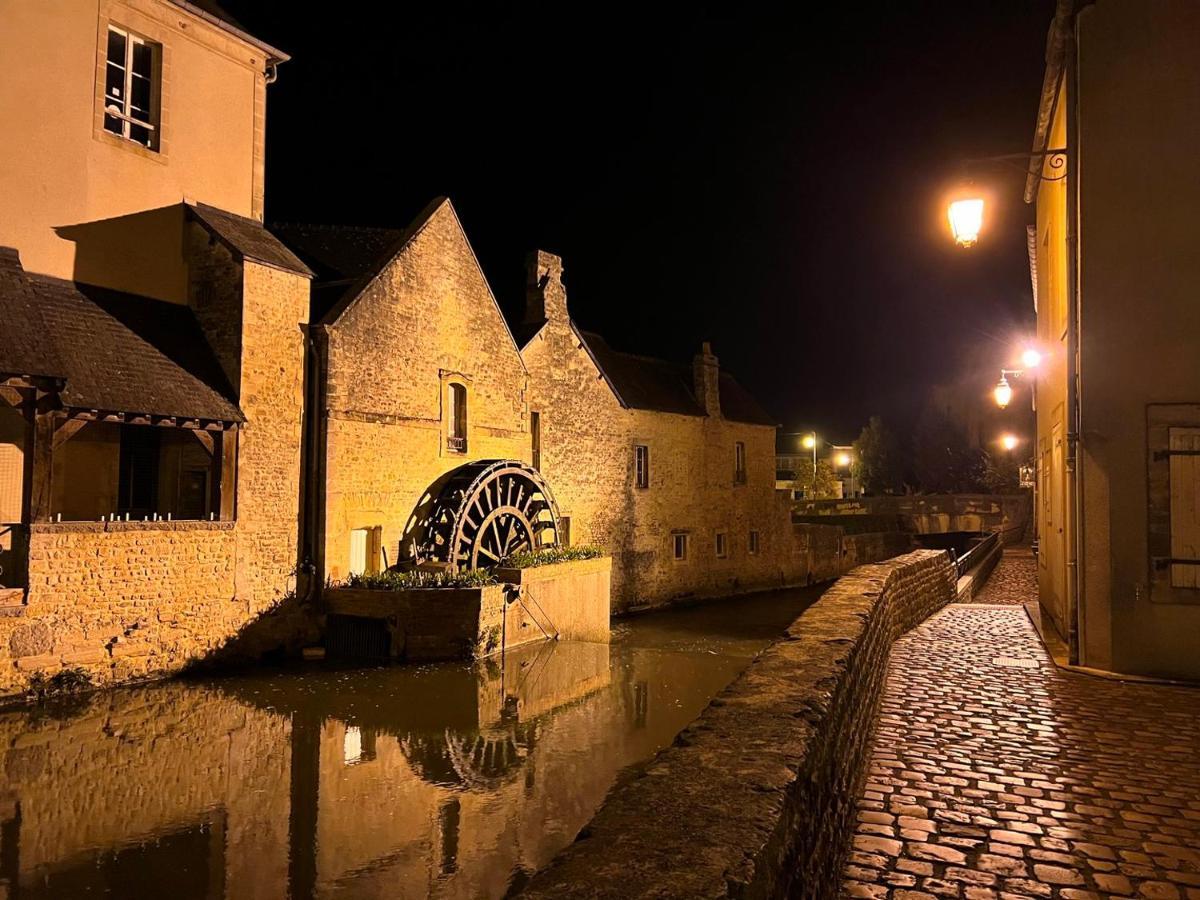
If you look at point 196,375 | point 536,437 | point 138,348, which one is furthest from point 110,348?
point 536,437

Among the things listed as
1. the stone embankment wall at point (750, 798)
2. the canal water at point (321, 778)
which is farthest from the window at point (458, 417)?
the stone embankment wall at point (750, 798)

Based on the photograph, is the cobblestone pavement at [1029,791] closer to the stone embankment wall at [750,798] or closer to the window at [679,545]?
the stone embankment wall at [750,798]

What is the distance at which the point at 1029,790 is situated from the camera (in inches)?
178

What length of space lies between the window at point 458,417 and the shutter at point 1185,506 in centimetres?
1290

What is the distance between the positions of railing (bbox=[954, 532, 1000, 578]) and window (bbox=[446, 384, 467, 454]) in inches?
402

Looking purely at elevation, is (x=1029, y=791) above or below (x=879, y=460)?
below

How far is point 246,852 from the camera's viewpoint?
6.47m

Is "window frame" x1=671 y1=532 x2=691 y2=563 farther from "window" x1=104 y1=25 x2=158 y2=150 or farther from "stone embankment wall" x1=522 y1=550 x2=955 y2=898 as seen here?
"stone embankment wall" x1=522 y1=550 x2=955 y2=898

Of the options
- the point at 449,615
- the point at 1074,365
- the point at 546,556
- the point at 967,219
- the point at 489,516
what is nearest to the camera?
the point at 967,219

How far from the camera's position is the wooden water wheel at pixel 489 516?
15477 millimetres

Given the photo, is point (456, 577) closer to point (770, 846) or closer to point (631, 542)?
point (631, 542)

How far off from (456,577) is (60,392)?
21.6 ft

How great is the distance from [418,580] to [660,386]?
1497 centimetres

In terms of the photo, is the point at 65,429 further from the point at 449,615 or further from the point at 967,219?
the point at 967,219
